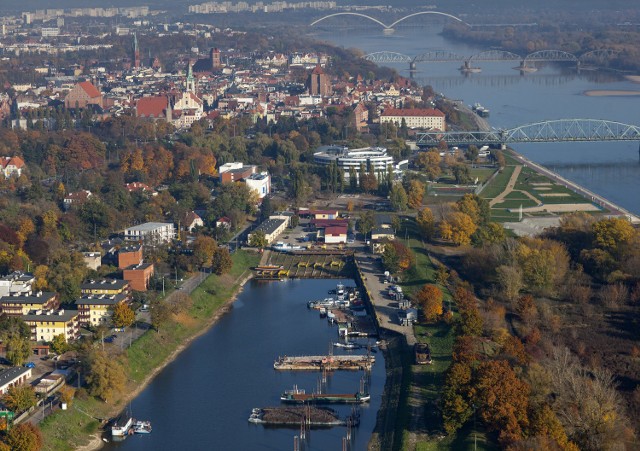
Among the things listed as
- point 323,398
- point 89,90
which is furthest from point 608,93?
point 323,398

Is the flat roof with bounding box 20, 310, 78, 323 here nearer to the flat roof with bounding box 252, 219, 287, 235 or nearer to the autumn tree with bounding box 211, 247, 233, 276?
the autumn tree with bounding box 211, 247, 233, 276

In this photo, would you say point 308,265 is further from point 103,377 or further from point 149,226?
point 103,377

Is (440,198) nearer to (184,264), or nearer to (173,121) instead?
(184,264)

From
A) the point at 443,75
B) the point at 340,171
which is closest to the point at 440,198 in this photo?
the point at 340,171

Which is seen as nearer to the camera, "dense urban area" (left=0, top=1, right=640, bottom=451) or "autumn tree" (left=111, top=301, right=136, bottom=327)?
"dense urban area" (left=0, top=1, right=640, bottom=451)

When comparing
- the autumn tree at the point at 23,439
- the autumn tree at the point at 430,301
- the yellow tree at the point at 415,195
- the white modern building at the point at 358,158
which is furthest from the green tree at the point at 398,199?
the autumn tree at the point at 23,439

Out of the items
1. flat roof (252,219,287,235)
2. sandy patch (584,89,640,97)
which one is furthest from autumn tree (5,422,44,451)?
sandy patch (584,89,640,97)
